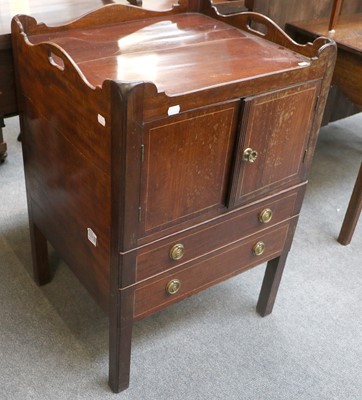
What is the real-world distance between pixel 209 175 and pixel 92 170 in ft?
0.84

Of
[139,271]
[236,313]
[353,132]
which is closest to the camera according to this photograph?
[139,271]

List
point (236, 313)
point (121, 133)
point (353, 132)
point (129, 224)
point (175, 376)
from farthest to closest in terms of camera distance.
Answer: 1. point (353, 132)
2. point (236, 313)
3. point (175, 376)
4. point (129, 224)
5. point (121, 133)

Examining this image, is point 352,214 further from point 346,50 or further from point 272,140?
point 272,140

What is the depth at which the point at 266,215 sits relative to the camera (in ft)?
4.36

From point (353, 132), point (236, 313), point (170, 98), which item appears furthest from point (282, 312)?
point (353, 132)

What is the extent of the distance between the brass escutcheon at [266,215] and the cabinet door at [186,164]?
0.57 ft

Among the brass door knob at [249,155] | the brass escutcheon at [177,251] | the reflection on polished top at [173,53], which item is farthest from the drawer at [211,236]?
the reflection on polished top at [173,53]

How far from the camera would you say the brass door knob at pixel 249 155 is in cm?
115

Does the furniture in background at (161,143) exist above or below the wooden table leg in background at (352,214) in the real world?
above

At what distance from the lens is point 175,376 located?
141 centimetres

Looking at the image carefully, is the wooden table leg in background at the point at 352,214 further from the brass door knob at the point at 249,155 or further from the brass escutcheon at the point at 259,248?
the brass door knob at the point at 249,155

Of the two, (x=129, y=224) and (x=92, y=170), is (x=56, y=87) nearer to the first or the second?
(x=92, y=170)

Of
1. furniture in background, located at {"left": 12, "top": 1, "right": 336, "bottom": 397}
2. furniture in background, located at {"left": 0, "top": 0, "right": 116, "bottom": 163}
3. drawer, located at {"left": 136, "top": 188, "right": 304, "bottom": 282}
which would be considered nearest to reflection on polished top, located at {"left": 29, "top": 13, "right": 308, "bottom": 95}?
furniture in background, located at {"left": 12, "top": 1, "right": 336, "bottom": 397}

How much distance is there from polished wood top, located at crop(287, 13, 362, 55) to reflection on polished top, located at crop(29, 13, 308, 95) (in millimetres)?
503
